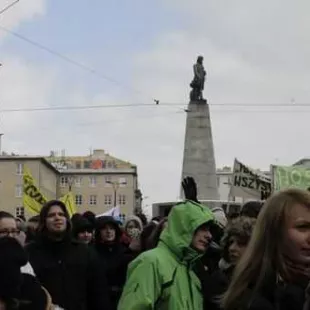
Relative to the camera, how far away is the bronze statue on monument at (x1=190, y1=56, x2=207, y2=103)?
83.6ft

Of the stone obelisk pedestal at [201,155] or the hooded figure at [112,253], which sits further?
the stone obelisk pedestal at [201,155]

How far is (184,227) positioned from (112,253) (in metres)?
3.74

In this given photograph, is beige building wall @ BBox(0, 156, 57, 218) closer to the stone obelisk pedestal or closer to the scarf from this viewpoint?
the stone obelisk pedestal

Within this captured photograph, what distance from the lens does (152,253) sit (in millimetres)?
4859

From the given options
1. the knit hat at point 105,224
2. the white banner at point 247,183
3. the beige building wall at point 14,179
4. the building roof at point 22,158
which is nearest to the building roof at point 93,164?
the building roof at point 22,158

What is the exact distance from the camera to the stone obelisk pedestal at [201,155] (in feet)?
78.5

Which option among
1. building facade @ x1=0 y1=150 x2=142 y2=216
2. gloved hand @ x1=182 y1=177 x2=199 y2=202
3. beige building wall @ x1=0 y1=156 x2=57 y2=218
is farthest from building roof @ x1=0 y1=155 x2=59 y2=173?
gloved hand @ x1=182 y1=177 x2=199 y2=202

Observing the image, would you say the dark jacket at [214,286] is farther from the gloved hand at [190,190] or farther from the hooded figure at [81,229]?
the hooded figure at [81,229]

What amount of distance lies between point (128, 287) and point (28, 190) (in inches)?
562

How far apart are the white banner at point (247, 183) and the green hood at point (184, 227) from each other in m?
13.2

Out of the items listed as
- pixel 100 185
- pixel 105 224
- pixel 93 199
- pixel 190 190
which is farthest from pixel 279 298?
pixel 93 199

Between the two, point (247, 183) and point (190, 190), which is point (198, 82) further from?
point (190, 190)

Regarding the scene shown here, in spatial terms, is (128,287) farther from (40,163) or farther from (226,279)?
(40,163)

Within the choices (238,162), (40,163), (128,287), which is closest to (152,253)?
(128,287)
